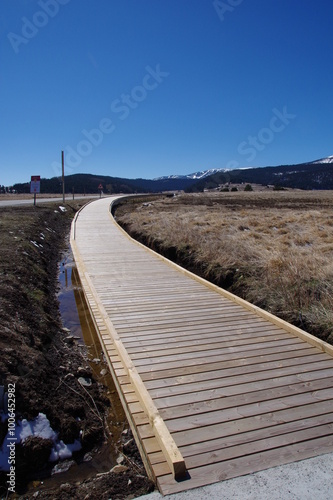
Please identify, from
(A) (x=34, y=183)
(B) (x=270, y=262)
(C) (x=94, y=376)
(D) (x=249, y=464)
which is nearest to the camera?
(D) (x=249, y=464)

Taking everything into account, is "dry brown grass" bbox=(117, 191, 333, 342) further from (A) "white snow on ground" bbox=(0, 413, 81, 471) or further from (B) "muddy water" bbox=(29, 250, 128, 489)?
(A) "white snow on ground" bbox=(0, 413, 81, 471)

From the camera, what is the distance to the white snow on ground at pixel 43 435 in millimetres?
3621

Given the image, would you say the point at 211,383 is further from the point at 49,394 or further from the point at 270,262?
the point at 270,262

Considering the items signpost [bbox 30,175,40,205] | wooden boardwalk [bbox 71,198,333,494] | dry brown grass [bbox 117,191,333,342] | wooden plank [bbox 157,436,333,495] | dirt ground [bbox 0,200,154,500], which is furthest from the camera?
signpost [bbox 30,175,40,205]

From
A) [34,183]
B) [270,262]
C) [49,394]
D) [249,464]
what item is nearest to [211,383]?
[249,464]

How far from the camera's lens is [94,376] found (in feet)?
17.3

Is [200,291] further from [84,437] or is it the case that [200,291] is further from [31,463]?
[31,463]

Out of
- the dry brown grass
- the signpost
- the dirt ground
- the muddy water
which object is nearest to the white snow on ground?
the dirt ground

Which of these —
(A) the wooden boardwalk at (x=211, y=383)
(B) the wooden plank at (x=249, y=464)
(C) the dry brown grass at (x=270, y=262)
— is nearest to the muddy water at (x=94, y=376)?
(A) the wooden boardwalk at (x=211, y=383)

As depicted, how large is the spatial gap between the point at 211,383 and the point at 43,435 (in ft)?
5.97

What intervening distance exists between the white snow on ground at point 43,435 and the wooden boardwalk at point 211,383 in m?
0.72

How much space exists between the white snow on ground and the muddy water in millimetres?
173

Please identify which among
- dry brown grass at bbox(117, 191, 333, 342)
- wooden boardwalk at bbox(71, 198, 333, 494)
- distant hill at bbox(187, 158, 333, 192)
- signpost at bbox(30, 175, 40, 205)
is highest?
distant hill at bbox(187, 158, 333, 192)

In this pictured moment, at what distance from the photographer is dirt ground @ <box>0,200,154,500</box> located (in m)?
3.17
